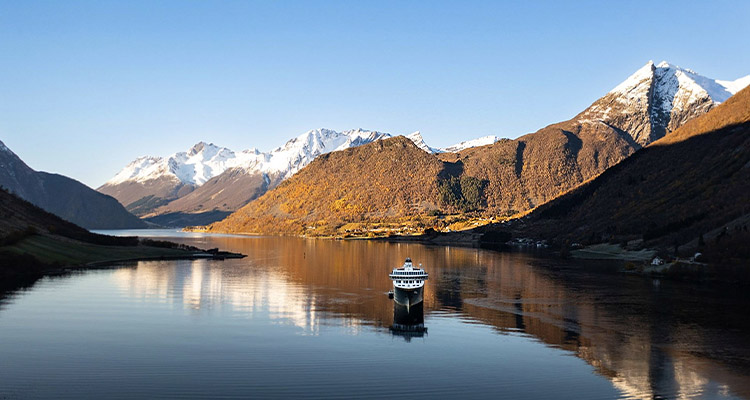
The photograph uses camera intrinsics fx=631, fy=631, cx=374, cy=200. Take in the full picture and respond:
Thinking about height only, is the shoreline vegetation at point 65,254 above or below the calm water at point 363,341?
above

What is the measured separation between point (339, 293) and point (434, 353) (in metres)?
47.9

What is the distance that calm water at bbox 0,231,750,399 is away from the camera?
159 feet

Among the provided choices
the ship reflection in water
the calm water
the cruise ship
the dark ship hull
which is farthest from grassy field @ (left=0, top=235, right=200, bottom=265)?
the ship reflection in water

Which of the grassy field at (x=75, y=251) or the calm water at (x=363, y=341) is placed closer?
the calm water at (x=363, y=341)

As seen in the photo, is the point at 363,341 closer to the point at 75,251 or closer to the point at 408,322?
the point at 408,322

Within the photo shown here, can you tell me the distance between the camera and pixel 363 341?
6575 centimetres

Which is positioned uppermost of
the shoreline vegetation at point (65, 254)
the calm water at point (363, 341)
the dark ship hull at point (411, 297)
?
the shoreline vegetation at point (65, 254)

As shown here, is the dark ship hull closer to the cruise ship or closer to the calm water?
the cruise ship

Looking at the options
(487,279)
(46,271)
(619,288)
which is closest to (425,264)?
(487,279)

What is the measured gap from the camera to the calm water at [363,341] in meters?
48.4

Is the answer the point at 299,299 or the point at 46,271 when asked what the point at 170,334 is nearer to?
the point at 299,299

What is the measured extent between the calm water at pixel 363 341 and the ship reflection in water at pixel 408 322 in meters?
0.37

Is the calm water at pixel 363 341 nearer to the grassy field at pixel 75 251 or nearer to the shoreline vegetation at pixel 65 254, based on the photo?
the shoreline vegetation at pixel 65 254

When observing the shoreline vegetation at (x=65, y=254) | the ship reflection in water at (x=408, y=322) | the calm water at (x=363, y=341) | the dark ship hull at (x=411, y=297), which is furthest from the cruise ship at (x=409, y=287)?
the shoreline vegetation at (x=65, y=254)
